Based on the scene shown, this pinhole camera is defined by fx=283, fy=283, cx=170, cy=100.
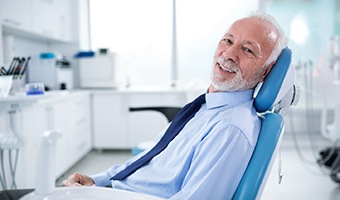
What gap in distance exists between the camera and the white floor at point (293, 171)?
7.15 ft

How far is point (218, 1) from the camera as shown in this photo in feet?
11.8

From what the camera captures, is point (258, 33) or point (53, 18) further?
point (53, 18)

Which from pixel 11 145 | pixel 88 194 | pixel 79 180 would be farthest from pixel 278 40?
pixel 11 145

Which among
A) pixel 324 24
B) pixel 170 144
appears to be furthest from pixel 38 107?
pixel 324 24

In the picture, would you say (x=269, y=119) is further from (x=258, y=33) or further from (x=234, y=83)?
(x=258, y=33)

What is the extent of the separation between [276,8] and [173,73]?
5.42ft

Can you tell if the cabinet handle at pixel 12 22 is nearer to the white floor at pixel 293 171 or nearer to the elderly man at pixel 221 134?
the white floor at pixel 293 171

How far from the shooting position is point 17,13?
2.21 meters

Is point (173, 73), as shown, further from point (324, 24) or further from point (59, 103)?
point (324, 24)

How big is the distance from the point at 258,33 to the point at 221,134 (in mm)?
427

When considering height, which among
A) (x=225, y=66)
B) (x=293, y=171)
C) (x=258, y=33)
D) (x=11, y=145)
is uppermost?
(x=258, y=33)

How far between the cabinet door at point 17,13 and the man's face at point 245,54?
171 centimetres

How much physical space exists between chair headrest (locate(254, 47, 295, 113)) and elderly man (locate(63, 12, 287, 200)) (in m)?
0.05

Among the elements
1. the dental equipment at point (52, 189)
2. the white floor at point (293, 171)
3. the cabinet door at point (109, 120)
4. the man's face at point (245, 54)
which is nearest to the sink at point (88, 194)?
the dental equipment at point (52, 189)
